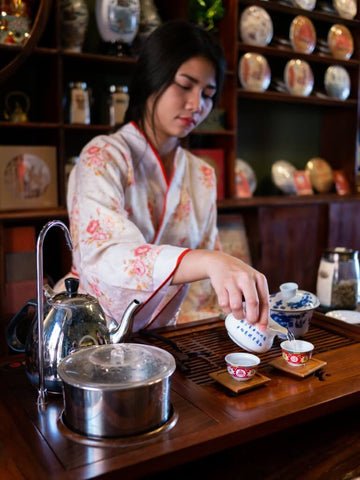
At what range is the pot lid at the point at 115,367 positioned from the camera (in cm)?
81

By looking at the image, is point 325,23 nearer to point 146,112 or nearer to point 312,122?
point 312,122

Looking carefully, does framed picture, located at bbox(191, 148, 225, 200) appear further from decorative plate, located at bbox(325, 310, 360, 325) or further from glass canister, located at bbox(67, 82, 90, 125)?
decorative plate, located at bbox(325, 310, 360, 325)

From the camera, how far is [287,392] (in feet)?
3.23

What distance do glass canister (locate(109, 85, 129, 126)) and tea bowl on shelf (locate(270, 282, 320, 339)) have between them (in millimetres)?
1737

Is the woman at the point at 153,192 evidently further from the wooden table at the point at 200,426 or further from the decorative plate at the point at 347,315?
the decorative plate at the point at 347,315

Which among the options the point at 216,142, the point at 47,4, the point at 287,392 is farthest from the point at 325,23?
the point at 287,392

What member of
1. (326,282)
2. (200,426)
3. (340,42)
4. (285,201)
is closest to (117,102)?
(285,201)

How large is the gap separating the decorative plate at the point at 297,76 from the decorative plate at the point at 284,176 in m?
0.52

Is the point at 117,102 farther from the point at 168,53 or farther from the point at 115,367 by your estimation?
the point at 115,367

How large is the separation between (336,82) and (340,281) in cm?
245

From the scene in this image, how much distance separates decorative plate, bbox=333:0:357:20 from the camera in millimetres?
3727

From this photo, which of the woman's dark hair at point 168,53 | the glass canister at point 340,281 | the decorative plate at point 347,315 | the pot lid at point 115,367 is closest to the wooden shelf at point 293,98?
the woman's dark hair at point 168,53

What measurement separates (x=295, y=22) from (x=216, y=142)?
0.99 metres

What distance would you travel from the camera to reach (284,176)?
12.2 feet
